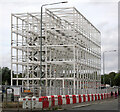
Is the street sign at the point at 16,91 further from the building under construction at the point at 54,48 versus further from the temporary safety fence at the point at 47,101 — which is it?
the building under construction at the point at 54,48

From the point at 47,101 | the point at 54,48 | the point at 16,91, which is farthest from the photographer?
the point at 54,48

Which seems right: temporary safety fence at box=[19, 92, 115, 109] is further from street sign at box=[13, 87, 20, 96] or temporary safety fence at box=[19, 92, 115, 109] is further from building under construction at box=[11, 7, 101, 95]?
building under construction at box=[11, 7, 101, 95]

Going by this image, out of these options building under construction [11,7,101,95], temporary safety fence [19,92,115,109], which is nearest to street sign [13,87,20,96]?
temporary safety fence [19,92,115,109]

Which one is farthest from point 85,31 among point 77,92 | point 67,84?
point 77,92

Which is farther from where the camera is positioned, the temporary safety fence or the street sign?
the street sign

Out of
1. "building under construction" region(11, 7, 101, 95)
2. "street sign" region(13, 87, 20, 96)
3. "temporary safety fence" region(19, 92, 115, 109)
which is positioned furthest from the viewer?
"building under construction" region(11, 7, 101, 95)

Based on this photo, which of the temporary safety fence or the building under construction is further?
the building under construction

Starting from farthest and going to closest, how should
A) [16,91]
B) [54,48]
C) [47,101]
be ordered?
[54,48], [16,91], [47,101]

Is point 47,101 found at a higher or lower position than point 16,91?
lower

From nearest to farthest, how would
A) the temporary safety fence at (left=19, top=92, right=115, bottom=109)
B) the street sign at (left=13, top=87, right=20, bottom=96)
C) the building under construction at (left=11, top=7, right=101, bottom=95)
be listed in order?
the temporary safety fence at (left=19, top=92, right=115, bottom=109), the street sign at (left=13, top=87, right=20, bottom=96), the building under construction at (left=11, top=7, right=101, bottom=95)

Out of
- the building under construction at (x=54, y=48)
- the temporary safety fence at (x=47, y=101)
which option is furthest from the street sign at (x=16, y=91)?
the building under construction at (x=54, y=48)

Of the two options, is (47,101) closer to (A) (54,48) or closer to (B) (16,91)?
(B) (16,91)

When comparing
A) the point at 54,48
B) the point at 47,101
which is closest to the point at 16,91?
the point at 47,101

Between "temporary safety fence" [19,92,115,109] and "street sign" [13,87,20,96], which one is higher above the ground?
"street sign" [13,87,20,96]
